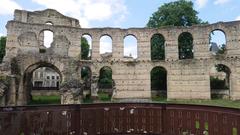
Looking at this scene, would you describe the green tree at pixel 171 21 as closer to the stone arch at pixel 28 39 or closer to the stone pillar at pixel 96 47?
the stone pillar at pixel 96 47

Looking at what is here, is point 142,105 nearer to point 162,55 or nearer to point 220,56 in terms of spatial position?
point 220,56

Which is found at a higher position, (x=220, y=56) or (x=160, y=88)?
(x=220, y=56)

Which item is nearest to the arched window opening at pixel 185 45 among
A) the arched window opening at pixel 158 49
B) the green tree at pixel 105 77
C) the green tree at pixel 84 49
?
the arched window opening at pixel 158 49

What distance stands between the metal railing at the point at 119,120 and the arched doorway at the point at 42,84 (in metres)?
12.9

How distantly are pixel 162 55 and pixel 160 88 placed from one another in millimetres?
4551

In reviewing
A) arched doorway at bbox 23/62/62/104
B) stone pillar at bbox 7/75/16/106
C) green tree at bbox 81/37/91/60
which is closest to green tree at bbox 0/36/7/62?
arched doorway at bbox 23/62/62/104

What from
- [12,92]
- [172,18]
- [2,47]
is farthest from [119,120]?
[2,47]

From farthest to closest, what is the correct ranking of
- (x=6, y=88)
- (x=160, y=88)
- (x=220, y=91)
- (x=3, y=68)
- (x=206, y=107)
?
(x=160, y=88) < (x=220, y=91) < (x=3, y=68) < (x=6, y=88) < (x=206, y=107)

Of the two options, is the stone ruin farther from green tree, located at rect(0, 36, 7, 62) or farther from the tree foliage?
green tree, located at rect(0, 36, 7, 62)

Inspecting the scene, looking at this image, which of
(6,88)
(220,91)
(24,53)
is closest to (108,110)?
(6,88)

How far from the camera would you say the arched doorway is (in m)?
20.7

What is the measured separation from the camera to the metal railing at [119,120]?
689 centimetres

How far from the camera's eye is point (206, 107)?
7.12m

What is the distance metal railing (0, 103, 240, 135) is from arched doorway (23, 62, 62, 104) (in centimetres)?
1289
